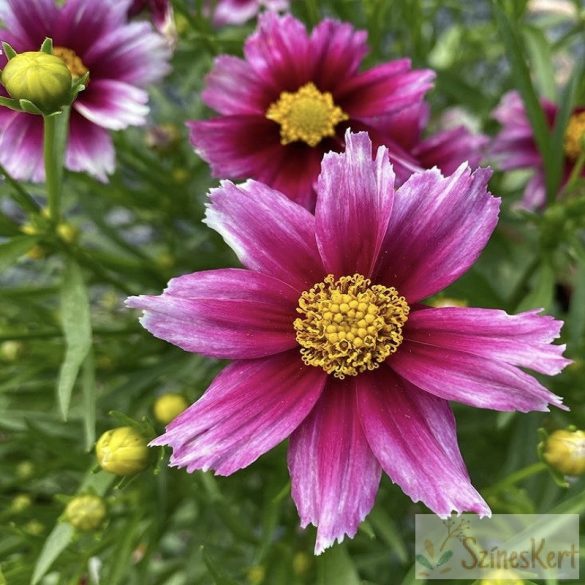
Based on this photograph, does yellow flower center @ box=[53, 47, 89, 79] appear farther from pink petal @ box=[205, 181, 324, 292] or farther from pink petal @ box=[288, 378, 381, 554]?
pink petal @ box=[288, 378, 381, 554]

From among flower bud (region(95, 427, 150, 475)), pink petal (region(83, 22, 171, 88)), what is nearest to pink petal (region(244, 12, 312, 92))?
pink petal (region(83, 22, 171, 88))

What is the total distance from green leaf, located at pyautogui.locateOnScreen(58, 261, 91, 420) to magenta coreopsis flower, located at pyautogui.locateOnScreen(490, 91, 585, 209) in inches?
26.9

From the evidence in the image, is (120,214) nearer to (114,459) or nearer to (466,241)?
(114,459)

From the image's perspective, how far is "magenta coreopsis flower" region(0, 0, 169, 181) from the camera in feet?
2.60

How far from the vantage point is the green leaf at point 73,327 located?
0.74 metres

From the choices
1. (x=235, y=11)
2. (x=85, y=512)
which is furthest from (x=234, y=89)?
(x=85, y=512)

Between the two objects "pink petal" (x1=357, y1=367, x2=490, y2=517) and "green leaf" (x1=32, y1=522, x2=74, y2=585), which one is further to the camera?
"green leaf" (x1=32, y1=522, x2=74, y2=585)

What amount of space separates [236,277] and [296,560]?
0.63 m

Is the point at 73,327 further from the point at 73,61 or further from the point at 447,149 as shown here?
the point at 447,149

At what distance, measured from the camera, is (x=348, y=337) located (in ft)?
2.02

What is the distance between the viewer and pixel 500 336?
0.57 m

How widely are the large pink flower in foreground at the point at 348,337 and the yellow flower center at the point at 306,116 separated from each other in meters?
0.21

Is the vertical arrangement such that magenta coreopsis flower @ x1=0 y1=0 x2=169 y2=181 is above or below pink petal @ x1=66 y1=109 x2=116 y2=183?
above

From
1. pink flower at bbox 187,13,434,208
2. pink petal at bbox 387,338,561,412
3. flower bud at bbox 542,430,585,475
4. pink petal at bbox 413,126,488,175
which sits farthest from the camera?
pink petal at bbox 413,126,488,175
